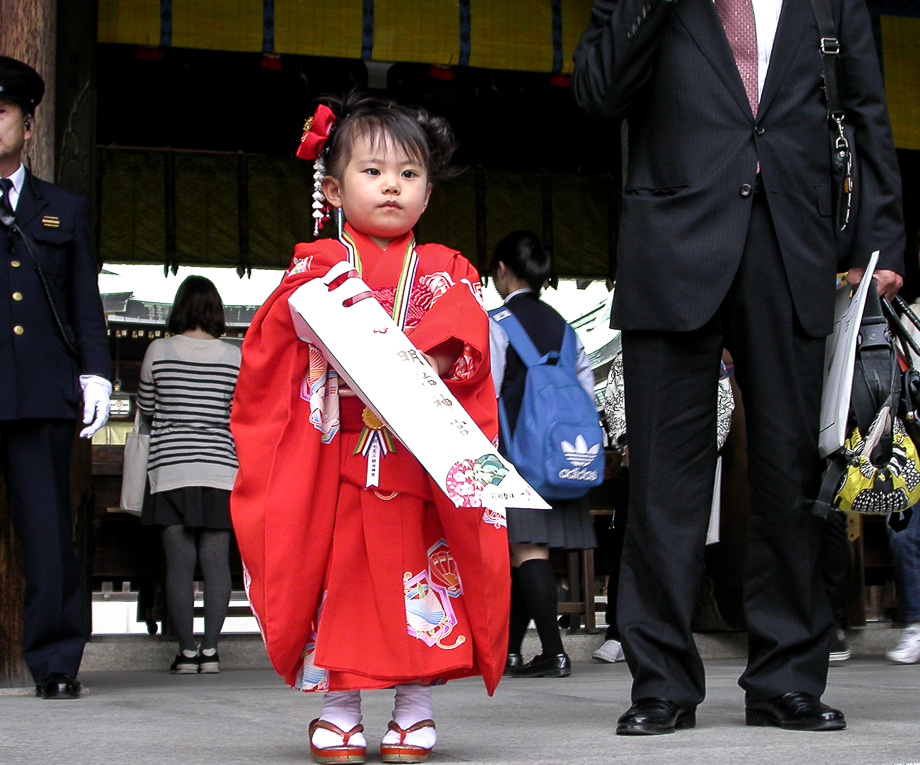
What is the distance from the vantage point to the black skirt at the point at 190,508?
5.57 meters

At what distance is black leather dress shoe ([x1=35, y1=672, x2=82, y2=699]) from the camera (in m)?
4.03

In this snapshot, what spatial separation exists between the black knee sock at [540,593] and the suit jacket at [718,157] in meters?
2.21

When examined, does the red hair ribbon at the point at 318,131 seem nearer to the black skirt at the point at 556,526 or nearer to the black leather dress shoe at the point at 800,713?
the black leather dress shoe at the point at 800,713

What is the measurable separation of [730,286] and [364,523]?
3.20ft

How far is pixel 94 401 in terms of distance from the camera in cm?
409

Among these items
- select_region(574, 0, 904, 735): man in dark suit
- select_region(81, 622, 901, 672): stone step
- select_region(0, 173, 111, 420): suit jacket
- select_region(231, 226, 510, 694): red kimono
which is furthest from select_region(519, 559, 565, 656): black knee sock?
select_region(231, 226, 510, 694): red kimono

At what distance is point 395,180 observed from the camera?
2709 mm

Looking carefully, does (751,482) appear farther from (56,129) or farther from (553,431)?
(56,129)

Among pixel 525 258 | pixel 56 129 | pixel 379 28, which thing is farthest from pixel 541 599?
pixel 379 28

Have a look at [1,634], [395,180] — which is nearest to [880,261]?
[395,180]

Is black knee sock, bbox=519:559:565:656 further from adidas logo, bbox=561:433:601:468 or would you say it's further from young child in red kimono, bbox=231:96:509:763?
young child in red kimono, bbox=231:96:509:763

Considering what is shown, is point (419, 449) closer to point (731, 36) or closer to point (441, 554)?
point (441, 554)

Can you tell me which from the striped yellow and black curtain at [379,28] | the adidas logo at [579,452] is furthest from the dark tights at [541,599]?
the striped yellow and black curtain at [379,28]

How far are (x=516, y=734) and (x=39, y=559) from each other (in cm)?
191
